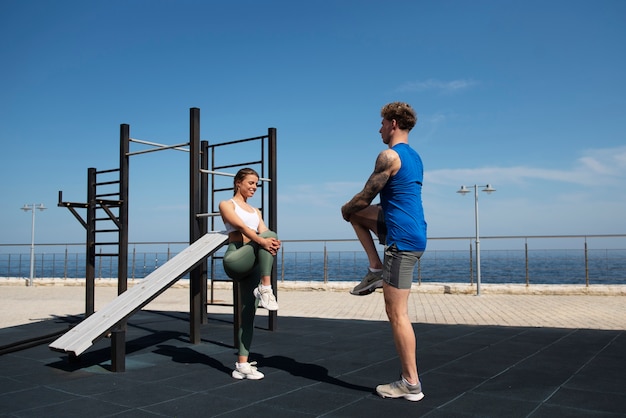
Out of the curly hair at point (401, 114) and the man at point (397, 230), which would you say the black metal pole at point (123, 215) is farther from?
the curly hair at point (401, 114)

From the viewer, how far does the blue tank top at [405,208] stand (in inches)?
121

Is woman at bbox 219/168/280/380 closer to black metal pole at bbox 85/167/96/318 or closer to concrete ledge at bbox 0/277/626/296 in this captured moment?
Answer: black metal pole at bbox 85/167/96/318

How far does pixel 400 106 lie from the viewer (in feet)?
10.7

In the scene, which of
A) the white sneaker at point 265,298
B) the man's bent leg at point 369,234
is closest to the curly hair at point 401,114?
the man's bent leg at point 369,234

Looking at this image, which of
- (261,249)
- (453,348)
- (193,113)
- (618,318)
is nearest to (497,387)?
(453,348)

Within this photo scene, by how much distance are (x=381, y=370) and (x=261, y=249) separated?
1491mm

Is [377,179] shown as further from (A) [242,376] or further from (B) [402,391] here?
(A) [242,376]

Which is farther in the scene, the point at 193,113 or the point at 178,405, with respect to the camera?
the point at 193,113

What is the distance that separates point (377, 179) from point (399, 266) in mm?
553

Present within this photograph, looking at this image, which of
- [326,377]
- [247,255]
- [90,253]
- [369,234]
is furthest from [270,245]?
[90,253]

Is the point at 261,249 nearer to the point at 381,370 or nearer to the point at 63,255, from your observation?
the point at 381,370

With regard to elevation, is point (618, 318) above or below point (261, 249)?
below

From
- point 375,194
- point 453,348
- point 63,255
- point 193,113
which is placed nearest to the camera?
point 375,194

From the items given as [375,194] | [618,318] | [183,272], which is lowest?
[618,318]
